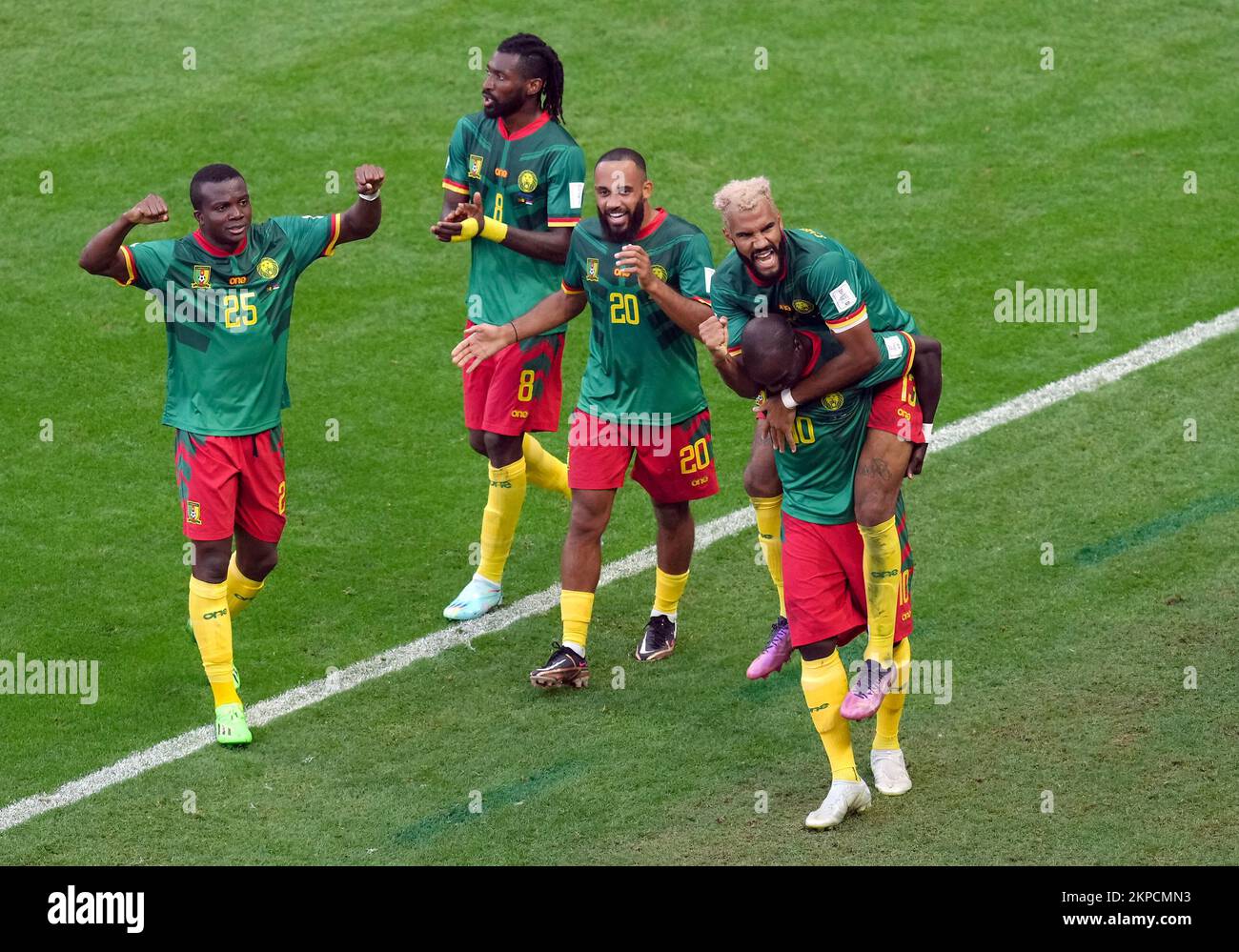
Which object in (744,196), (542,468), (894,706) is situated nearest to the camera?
(744,196)

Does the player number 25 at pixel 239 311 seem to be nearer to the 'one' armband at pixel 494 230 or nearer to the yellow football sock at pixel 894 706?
the 'one' armband at pixel 494 230

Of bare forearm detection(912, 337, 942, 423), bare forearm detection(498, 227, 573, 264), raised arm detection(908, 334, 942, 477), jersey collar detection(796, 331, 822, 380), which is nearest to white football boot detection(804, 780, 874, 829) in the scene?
raised arm detection(908, 334, 942, 477)

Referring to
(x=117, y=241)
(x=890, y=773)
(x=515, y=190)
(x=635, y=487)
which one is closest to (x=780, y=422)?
(x=890, y=773)

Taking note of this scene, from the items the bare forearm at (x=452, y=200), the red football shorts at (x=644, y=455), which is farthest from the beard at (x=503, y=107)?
the red football shorts at (x=644, y=455)

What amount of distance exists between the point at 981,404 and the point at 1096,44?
15.8ft

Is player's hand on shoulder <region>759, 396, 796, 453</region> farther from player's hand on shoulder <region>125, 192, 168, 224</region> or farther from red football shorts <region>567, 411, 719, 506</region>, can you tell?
player's hand on shoulder <region>125, 192, 168, 224</region>

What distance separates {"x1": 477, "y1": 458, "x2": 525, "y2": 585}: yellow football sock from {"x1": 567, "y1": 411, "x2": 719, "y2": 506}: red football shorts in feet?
2.61

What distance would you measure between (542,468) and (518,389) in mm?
803

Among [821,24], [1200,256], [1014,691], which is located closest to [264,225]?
[1014,691]

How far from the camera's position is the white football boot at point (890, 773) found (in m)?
7.82

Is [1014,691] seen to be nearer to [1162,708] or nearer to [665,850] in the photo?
[1162,708]

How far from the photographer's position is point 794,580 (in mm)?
7625

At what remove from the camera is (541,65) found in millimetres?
9422
